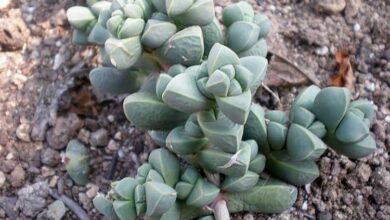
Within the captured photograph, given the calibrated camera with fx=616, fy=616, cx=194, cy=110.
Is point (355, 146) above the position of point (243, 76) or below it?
below

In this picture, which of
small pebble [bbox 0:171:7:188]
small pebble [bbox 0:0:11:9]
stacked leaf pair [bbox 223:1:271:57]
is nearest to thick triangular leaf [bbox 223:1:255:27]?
stacked leaf pair [bbox 223:1:271:57]

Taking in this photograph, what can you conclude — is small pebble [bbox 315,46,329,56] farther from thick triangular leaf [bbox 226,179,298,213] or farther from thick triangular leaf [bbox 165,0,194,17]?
thick triangular leaf [bbox 165,0,194,17]

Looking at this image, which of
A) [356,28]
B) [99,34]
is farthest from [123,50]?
[356,28]

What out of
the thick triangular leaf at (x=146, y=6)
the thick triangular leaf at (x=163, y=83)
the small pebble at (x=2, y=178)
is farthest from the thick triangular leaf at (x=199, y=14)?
the small pebble at (x=2, y=178)

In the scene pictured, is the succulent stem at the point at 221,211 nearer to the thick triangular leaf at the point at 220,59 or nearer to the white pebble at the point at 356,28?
the thick triangular leaf at the point at 220,59

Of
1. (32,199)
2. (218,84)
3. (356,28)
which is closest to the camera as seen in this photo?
(218,84)

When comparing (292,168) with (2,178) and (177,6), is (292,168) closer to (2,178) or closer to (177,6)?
(177,6)
